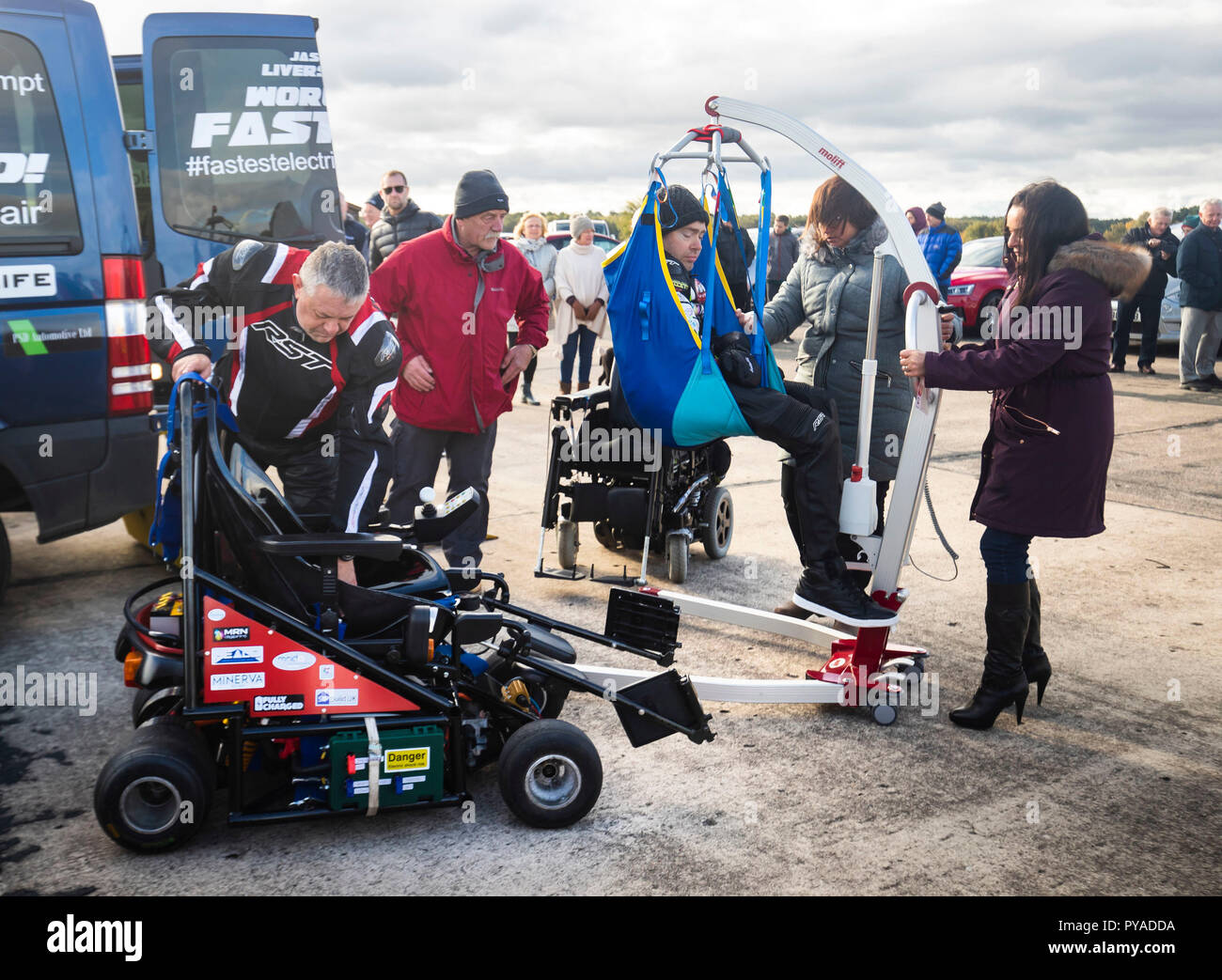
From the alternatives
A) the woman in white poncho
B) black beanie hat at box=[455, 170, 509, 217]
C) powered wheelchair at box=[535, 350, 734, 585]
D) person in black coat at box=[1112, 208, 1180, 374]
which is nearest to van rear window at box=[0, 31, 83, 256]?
black beanie hat at box=[455, 170, 509, 217]

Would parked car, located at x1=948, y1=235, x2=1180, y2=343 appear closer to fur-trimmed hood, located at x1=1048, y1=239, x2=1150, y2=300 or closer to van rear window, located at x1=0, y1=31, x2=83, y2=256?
fur-trimmed hood, located at x1=1048, y1=239, x2=1150, y2=300

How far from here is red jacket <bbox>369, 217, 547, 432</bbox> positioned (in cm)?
533

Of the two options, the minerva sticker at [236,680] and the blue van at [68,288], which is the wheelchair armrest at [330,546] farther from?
the blue van at [68,288]

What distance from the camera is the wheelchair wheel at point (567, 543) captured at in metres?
5.96

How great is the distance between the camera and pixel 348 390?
4.49 metres

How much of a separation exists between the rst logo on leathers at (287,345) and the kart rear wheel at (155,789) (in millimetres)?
1568

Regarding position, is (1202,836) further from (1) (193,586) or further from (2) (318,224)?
(2) (318,224)

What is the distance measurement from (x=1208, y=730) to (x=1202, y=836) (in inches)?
36.2

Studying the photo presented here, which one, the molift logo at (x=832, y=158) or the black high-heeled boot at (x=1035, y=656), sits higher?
the molift logo at (x=832, y=158)

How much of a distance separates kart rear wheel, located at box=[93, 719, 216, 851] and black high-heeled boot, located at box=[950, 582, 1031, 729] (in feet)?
8.92
